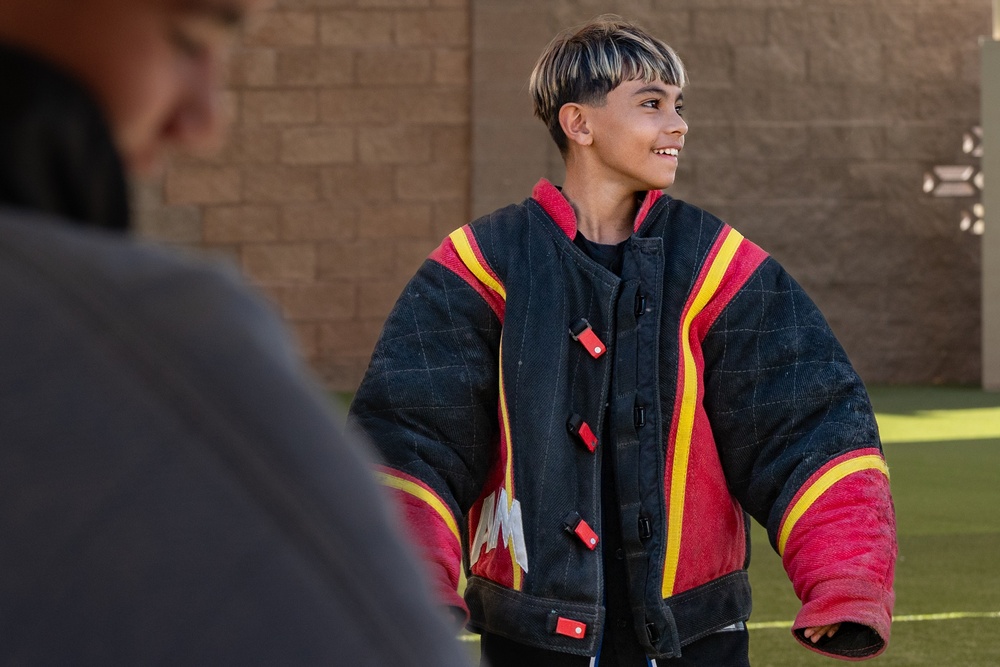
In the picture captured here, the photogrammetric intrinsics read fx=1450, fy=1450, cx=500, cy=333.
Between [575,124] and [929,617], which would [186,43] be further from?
[929,617]

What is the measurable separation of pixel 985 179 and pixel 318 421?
9916 mm

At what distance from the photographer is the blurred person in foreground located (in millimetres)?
368

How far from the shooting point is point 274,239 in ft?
32.7

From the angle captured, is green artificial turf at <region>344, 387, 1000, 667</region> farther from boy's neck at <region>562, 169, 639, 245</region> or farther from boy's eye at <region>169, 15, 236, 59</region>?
boy's eye at <region>169, 15, 236, 59</region>

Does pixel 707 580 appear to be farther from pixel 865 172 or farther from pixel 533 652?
pixel 865 172

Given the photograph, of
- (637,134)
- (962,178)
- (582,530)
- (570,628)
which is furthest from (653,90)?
(962,178)

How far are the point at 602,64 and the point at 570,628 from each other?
3.28 feet

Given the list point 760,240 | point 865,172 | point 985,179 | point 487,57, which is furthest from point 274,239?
point 985,179

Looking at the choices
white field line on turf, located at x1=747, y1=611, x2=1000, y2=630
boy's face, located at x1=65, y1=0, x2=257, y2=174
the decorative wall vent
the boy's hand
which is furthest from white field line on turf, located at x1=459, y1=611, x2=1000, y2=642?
the decorative wall vent

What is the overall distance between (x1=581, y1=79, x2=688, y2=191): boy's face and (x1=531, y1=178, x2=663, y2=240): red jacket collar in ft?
0.17

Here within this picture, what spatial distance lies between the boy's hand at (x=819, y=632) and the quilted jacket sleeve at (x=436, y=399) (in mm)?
534

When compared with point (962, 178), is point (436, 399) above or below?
below

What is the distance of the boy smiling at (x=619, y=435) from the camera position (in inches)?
87.0

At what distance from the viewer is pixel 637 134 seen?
254 cm
